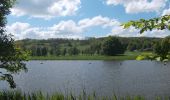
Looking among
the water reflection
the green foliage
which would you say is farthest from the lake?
the green foliage

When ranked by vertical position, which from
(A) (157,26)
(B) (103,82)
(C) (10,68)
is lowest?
(B) (103,82)

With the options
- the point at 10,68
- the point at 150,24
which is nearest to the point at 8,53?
the point at 10,68

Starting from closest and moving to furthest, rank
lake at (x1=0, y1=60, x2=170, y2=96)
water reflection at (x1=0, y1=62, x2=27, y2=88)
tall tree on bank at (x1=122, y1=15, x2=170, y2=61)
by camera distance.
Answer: tall tree on bank at (x1=122, y1=15, x2=170, y2=61) < water reflection at (x1=0, y1=62, x2=27, y2=88) < lake at (x1=0, y1=60, x2=170, y2=96)

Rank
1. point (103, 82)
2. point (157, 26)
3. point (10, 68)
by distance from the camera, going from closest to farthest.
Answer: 1. point (157, 26)
2. point (10, 68)
3. point (103, 82)

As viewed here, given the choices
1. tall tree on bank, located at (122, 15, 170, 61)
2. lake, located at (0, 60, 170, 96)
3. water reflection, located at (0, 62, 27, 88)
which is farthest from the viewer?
lake, located at (0, 60, 170, 96)

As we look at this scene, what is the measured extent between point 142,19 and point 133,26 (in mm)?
222

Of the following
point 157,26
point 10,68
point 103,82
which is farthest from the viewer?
point 103,82

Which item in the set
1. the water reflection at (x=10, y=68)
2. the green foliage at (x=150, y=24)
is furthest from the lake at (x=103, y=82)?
the green foliage at (x=150, y=24)

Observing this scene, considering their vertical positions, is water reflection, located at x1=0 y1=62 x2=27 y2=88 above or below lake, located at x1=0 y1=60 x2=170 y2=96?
above

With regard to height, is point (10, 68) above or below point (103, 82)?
above

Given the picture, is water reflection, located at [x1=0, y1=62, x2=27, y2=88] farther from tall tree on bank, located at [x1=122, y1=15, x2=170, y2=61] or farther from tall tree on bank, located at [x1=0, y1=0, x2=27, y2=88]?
tall tree on bank, located at [x1=122, y1=15, x2=170, y2=61]

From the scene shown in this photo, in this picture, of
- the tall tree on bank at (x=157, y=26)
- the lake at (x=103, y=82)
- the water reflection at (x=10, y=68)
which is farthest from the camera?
the lake at (x=103, y=82)

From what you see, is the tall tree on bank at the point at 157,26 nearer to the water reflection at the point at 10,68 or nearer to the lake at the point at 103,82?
the lake at the point at 103,82

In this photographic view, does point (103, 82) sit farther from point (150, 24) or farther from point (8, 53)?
point (150, 24)
